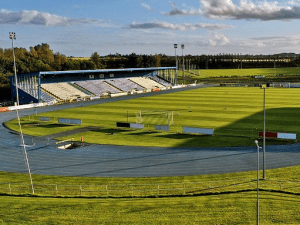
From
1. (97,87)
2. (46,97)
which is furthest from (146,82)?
(46,97)

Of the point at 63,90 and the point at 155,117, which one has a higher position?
the point at 63,90

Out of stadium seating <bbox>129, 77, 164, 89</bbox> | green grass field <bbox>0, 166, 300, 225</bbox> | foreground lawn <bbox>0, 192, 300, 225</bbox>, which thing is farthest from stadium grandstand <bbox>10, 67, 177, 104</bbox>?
foreground lawn <bbox>0, 192, 300, 225</bbox>

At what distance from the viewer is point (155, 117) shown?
59062 millimetres

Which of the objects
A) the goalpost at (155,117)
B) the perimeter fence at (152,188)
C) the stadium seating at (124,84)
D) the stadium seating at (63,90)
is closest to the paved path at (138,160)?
the perimeter fence at (152,188)

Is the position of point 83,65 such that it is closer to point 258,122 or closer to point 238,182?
point 258,122

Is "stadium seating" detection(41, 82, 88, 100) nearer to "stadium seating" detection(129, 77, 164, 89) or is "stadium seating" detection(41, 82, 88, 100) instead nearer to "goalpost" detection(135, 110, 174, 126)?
"stadium seating" detection(129, 77, 164, 89)

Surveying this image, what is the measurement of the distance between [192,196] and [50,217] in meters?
10.4

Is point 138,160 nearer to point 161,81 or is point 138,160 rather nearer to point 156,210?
point 156,210

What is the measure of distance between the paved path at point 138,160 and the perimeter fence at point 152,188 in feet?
10.2

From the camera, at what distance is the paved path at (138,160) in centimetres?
3122

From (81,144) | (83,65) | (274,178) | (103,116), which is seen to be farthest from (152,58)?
(274,178)

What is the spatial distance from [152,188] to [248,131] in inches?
896

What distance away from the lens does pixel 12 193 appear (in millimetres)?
26734

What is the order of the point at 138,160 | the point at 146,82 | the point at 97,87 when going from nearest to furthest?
the point at 138,160 → the point at 97,87 → the point at 146,82
